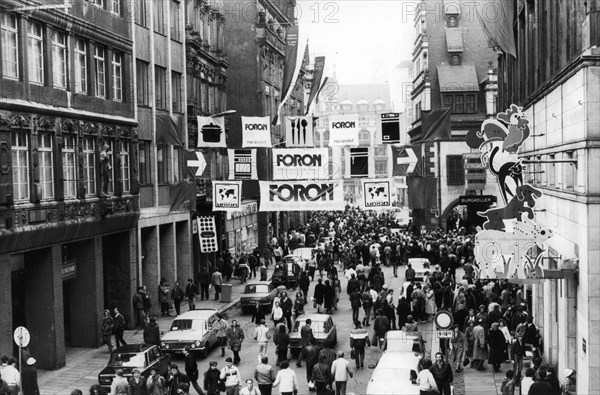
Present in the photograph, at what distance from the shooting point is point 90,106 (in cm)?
3162

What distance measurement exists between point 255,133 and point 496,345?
16025mm

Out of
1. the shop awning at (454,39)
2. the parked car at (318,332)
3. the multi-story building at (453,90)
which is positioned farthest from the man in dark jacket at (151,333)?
the shop awning at (454,39)

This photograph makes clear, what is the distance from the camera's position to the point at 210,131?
38.0 m

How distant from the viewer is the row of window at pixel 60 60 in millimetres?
25812

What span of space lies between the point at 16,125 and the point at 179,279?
59.0ft

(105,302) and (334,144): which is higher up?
(334,144)

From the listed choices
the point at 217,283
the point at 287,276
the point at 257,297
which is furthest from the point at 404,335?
the point at 287,276

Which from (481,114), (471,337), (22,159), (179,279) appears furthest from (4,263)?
(481,114)

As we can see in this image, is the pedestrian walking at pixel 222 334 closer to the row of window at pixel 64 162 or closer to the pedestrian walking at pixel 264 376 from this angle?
the row of window at pixel 64 162

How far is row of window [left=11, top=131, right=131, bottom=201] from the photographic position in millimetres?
26359

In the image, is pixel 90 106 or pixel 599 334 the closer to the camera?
pixel 599 334

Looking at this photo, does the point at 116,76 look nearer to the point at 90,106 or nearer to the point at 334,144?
the point at 90,106

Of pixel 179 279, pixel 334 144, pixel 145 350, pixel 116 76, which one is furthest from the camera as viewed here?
pixel 179 279

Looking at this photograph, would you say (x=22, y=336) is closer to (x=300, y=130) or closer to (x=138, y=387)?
(x=138, y=387)
